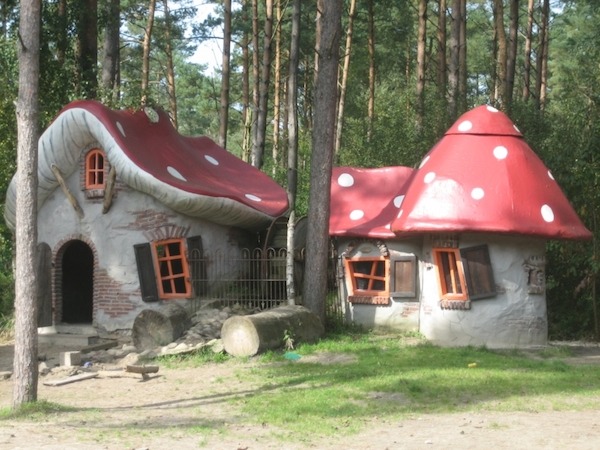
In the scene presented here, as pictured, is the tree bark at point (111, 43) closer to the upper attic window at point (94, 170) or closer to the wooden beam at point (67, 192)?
the upper attic window at point (94, 170)

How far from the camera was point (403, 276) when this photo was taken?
683 inches

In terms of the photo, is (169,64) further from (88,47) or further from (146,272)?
(146,272)

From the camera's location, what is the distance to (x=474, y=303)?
16031 mm

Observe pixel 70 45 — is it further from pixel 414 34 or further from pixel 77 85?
pixel 414 34

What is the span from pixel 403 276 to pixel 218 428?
7.94 meters

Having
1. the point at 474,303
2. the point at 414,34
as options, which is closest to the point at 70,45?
the point at 474,303

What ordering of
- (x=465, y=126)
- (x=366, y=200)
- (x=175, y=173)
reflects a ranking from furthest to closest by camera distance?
(x=366, y=200), (x=175, y=173), (x=465, y=126)

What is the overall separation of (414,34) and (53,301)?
84.2ft

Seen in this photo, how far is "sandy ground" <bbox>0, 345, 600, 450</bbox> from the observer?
9.09m

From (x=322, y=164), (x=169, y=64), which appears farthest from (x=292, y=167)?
(x=169, y=64)

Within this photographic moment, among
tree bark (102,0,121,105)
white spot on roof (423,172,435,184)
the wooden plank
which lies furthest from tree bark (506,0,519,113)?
the wooden plank

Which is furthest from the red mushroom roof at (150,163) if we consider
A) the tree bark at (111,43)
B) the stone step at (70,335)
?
the tree bark at (111,43)

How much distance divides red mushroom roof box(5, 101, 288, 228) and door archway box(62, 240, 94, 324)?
1.86 metres

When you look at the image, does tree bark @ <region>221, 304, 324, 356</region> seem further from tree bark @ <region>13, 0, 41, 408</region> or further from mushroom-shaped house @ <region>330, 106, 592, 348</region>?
tree bark @ <region>13, 0, 41, 408</region>
